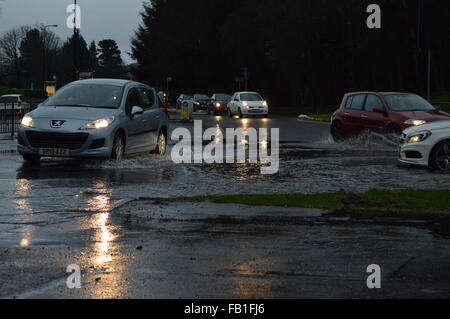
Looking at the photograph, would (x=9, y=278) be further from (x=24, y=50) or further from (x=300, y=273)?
(x=24, y=50)

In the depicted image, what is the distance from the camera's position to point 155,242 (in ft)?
26.3

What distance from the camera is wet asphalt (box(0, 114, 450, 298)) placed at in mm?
6137

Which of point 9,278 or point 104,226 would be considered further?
point 104,226

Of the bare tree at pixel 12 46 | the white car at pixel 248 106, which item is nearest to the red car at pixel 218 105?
the white car at pixel 248 106

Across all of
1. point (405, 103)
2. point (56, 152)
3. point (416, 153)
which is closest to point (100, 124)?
point (56, 152)

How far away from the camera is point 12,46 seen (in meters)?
136

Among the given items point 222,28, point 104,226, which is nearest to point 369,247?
point 104,226

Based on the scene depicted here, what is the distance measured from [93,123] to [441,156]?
22.0 ft

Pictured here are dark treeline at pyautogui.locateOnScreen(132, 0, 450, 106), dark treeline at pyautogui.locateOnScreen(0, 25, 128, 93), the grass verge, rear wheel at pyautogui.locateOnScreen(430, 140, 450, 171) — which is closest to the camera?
the grass verge

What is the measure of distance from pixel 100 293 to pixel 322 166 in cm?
1087

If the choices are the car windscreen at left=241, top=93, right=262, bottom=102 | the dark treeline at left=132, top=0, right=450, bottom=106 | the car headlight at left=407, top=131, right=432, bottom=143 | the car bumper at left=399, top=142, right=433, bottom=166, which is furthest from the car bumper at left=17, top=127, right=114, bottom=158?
the car windscreen at left=241, top=93, right=262, bottom=102

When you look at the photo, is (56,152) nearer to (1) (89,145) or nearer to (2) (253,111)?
(1) (89,145)

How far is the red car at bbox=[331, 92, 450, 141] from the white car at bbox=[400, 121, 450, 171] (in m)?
4.64

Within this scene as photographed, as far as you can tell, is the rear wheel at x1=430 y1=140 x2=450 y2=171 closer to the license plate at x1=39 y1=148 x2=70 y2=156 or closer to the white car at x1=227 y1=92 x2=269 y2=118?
the license plate at x1=39 y1=148 x2=70 y2=156
